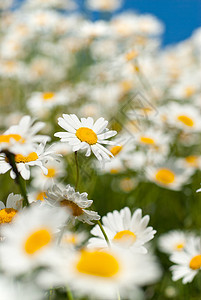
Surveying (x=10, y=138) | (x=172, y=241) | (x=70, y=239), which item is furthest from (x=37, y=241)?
(x=172, y=241)

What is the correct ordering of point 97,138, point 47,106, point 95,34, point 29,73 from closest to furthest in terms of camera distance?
→ point 97,138 → point 47,106 → point 95,34 → point 29,73

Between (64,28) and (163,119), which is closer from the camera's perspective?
(163,119)

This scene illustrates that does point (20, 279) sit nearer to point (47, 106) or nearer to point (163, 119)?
point (163, 119)

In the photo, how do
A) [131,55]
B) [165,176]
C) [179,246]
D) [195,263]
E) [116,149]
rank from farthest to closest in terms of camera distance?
[131,55] < [165,176] < [179,246] < [116,149] < [195,263]

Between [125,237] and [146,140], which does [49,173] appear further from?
[125,237]

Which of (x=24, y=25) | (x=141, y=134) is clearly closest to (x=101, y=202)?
(x=141, y=134)
